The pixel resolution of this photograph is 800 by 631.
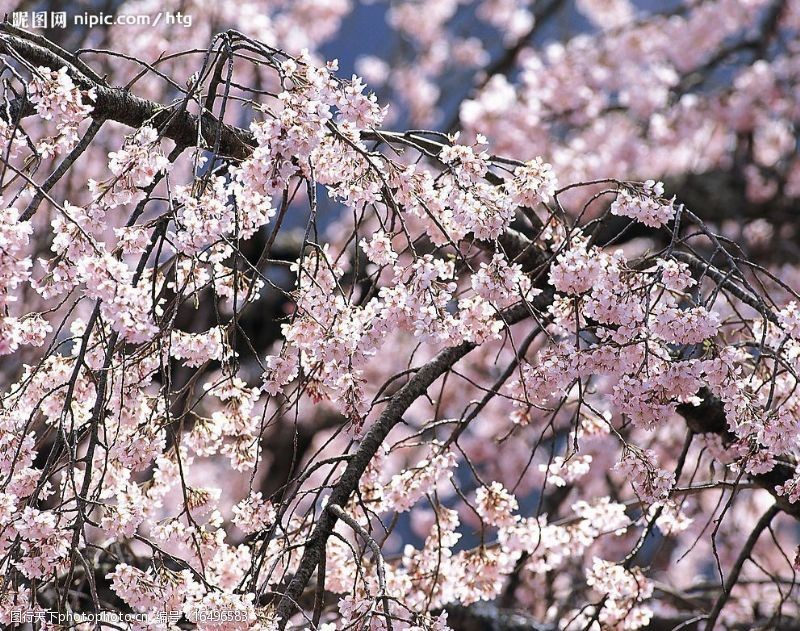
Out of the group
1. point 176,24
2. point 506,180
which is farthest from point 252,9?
point 506,180

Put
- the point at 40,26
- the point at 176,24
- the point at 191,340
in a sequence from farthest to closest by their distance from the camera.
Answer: the point at 176,24 < the point at 40,26 < the point at 191,340

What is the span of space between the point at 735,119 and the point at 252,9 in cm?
241

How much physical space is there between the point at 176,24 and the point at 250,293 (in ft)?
11.0

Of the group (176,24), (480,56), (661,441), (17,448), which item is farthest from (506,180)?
(480,56)

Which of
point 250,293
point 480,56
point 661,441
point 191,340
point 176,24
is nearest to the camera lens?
point 250,293

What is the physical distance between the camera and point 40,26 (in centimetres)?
341

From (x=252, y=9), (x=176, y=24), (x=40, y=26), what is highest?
(x=252, y=9)

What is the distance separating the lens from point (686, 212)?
1.58 m

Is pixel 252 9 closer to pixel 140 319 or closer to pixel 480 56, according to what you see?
pixel 480 56

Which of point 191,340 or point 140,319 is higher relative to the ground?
point 191,340

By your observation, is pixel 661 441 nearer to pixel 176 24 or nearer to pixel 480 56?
pixel 176 24

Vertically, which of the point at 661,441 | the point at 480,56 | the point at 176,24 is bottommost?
the point at 661,441

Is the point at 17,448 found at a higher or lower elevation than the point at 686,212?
lower

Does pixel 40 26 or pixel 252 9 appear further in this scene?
pixel 252 9
